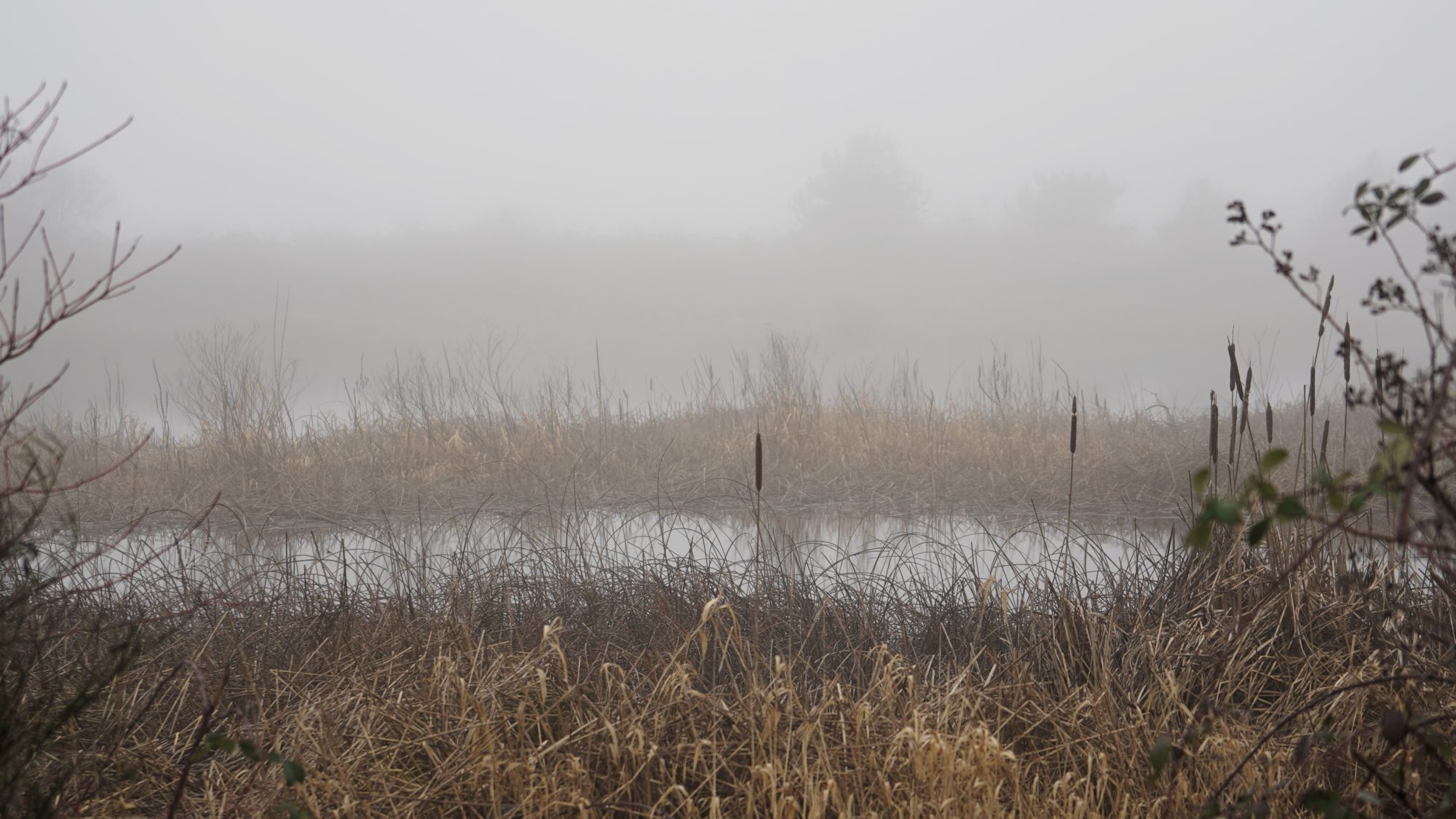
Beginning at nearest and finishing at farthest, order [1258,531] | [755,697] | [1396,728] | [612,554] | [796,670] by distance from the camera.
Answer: [1258,531] < [1396,728] < [755,697] < [796,670] < [612,554]

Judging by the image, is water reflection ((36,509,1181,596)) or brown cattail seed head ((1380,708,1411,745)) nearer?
brown cattail seed head ((1380,708,1411,745))

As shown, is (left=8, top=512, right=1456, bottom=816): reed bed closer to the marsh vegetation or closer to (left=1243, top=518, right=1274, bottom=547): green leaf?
the marsh vegetation

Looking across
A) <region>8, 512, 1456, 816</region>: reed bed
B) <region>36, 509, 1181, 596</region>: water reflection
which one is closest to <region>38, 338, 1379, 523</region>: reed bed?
<region>36, 509, 1181, 596</region>: water reflection

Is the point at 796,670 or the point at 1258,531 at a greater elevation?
the point at 1258,531

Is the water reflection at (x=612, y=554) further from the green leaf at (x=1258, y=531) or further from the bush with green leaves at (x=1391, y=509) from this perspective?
the green leaf at (x=1258, y=531)

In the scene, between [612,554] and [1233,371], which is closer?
[1233,371]

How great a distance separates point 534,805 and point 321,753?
1.42 feet

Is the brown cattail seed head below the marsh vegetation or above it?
above

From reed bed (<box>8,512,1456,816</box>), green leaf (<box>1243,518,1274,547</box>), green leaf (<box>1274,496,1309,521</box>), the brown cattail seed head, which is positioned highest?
green leaf (<box>1274,496,1309,521</box>)

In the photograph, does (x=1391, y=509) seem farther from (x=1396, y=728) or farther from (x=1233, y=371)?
(x=1396, y=728)

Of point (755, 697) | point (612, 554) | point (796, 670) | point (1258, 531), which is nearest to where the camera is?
point (1258, 531)

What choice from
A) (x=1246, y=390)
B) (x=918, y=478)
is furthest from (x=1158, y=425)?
(x=1246, y=390)

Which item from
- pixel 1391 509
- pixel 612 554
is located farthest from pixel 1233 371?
pixel 612 554

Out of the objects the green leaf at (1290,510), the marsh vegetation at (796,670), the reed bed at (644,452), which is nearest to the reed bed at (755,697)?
the marsh vegetation at (796,670)
